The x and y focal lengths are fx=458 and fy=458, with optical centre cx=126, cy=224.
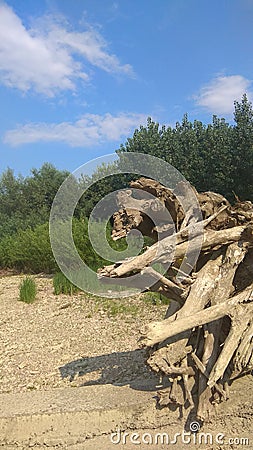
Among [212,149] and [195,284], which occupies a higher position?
[212,149]

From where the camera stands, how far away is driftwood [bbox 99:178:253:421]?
2.79 metres

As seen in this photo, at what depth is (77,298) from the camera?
757 cm

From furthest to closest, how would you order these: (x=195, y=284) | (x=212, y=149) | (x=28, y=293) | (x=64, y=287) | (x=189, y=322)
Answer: (x=212, y=149) < (x=64, y=287) < (x=28, y=293) < (x=195, y=284) < (x=189, y=322)

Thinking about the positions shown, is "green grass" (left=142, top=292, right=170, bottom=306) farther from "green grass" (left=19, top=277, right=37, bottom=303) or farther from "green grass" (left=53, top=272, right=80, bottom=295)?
"green grass" (left=19, top=277, right=37, bottom=303)

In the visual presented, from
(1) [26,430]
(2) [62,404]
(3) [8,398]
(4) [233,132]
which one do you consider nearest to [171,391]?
(2) [62,404]

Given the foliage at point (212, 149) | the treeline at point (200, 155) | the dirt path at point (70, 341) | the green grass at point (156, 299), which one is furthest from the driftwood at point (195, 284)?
the foliage at point (212, 149)

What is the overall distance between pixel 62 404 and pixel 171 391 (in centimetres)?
70

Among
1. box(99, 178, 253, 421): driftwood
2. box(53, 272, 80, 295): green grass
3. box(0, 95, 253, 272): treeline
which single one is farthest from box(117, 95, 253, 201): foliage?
box(99, 178, 253, 421): driftwood

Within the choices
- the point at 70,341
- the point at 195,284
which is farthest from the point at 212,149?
the point at 195,284

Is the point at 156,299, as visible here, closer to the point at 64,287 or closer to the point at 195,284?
the point at 64,287

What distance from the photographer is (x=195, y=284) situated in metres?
3.03

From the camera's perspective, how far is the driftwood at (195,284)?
9.14 feet

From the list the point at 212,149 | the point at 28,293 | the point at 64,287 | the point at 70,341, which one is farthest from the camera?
the point at 212,149

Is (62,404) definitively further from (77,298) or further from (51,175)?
(51,175)
